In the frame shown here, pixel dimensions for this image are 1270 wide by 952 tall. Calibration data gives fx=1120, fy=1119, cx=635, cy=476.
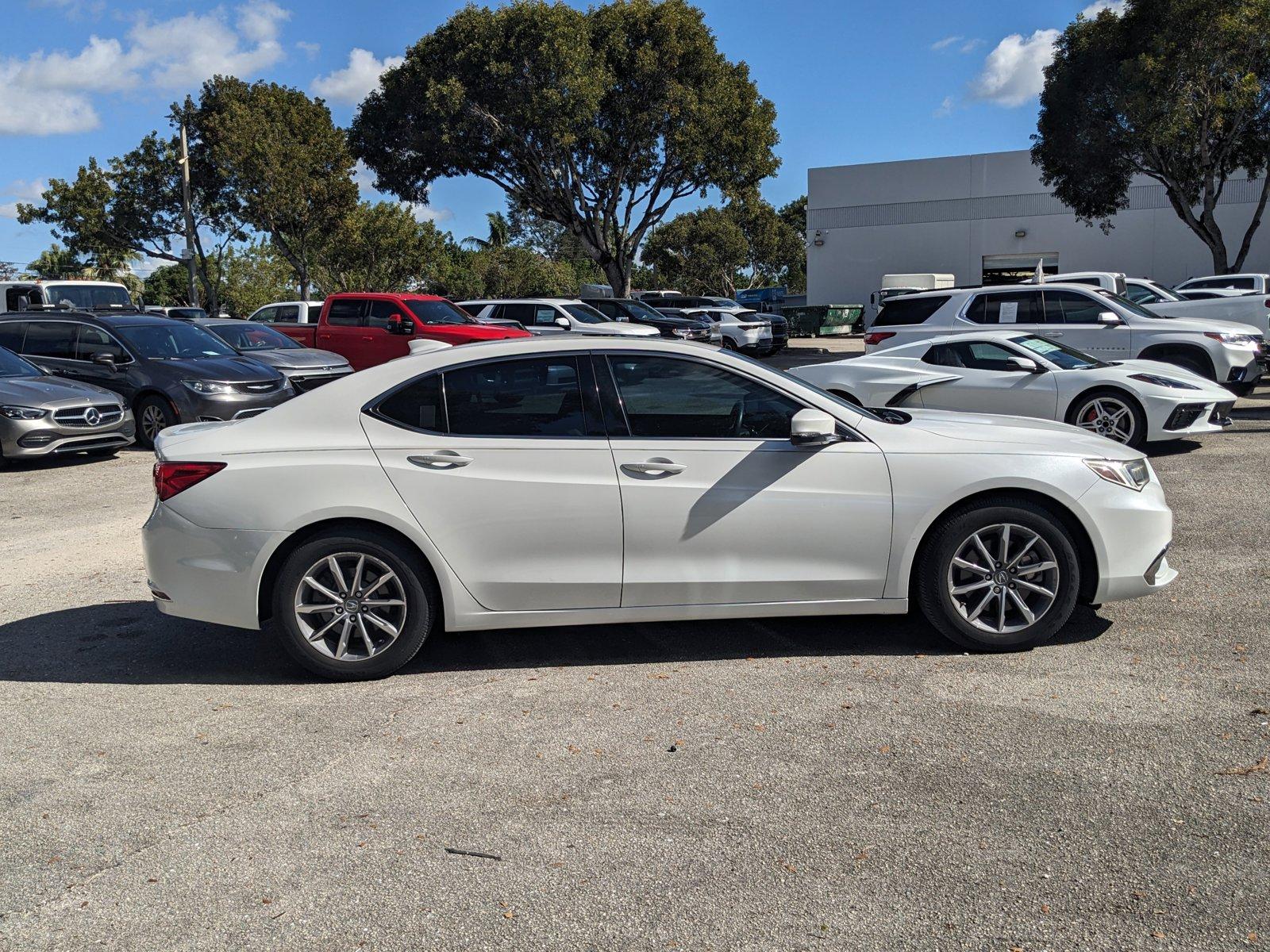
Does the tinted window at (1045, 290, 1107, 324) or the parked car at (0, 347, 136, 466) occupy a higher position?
the tinted window at (1045, 290, 1107, 324)

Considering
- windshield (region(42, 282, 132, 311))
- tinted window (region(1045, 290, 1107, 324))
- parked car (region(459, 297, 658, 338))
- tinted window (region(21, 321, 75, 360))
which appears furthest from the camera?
parked car (region(459, 297, 658, 338))

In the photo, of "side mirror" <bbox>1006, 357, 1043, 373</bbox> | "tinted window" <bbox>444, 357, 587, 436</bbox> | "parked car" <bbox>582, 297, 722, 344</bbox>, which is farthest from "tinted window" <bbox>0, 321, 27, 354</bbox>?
"parked car" <bbox>582, 297, 722, 344</bbox>

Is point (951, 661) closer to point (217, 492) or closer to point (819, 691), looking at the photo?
point (819, 691)

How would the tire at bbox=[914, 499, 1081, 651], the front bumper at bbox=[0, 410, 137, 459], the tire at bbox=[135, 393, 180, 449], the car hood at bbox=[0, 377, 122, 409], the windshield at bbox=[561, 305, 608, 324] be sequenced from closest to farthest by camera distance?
the tire at bbox=[914, 499, 1081, 651] < the front bumper at bbox=[0, 410, 137, 459] < the car hood at bbox=[0, 377, 122, 409] < the tire at bbox=[135, 393, 180, 449] < the windshield at bbox=[561, 305, 608, 324]

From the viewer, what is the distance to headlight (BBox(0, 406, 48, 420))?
12.2 metres

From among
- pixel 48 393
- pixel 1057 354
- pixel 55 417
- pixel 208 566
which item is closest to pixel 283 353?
pixel 48 393

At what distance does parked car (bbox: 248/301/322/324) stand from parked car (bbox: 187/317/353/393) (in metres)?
7.86

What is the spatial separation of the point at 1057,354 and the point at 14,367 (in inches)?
470

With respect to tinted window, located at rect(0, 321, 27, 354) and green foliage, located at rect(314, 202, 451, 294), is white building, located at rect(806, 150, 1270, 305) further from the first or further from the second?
tinted window, located at rect(0, 321, 27, 354)

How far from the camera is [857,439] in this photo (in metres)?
5.18

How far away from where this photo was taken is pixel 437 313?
20.1 meters

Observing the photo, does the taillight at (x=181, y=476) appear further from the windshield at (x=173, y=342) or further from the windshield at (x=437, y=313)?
the windshield at (x=437, y=313)

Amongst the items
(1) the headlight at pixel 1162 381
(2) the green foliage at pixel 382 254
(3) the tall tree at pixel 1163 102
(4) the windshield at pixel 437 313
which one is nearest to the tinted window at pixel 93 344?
(4) the windshield at pixel 437 313

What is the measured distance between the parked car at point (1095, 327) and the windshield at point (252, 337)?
30.7 ft
